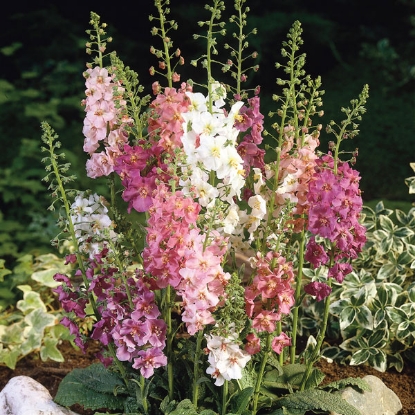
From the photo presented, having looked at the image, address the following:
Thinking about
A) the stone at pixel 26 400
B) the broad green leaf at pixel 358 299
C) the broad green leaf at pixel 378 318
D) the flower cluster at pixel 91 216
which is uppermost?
the flower cluster at pixel 91 216

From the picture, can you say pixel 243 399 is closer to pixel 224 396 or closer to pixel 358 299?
pixel 224 396

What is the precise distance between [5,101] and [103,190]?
114 cm

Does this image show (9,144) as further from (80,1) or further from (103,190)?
(80,1)

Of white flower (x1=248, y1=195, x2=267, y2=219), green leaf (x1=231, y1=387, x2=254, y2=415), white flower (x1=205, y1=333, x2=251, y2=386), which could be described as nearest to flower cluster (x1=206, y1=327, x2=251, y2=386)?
white flower (x1=205, y1=333, x2=251, y2=386)

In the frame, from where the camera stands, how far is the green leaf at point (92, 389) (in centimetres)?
277

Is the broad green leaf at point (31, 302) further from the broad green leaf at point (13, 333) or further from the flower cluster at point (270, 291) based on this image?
the flower cluster at point (270, 291)

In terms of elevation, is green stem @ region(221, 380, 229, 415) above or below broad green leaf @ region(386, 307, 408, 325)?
above

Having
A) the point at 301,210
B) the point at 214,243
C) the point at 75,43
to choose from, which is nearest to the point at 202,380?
the point at 214,243

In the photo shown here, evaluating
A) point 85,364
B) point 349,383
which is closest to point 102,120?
point 349,383

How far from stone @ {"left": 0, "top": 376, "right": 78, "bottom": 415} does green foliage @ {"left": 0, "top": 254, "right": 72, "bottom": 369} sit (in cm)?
50

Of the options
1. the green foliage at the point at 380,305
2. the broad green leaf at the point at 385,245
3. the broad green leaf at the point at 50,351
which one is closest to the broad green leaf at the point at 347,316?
the green foliage at the point at 380,305

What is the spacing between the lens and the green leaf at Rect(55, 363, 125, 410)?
9.07ft

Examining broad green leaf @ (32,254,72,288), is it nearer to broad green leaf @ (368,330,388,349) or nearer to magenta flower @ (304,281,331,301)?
broad green leaf @ (368,330,388,349)

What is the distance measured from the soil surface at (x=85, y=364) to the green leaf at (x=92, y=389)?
25cm
